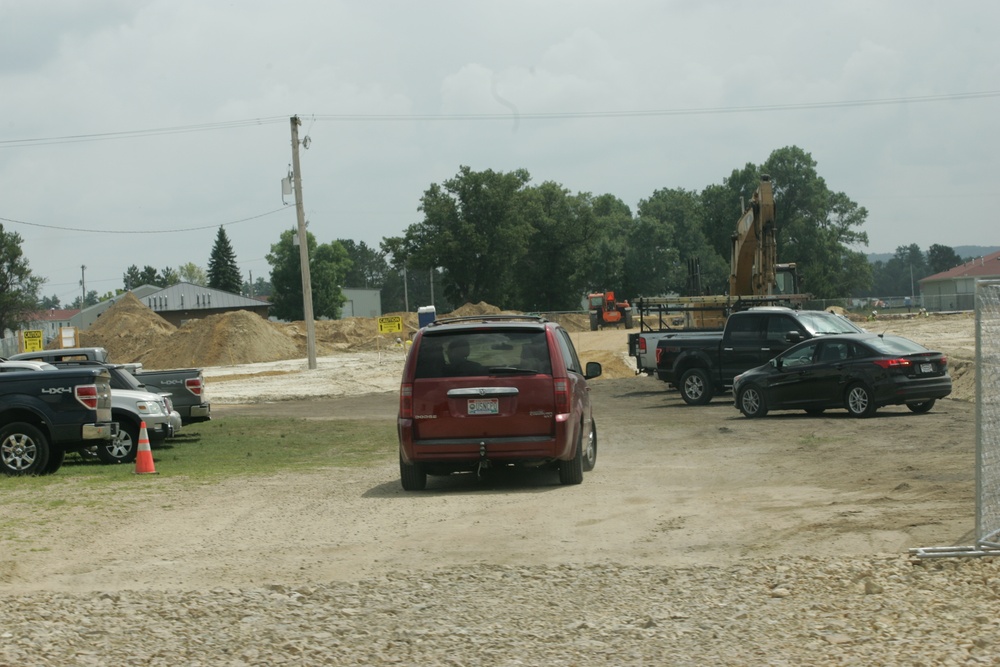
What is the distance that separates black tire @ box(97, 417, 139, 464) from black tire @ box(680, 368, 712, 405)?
13426 mm

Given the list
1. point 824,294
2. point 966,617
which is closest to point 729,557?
point 966,617

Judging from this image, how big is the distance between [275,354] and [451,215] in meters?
44.1

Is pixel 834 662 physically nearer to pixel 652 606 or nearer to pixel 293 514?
pixel 652 606

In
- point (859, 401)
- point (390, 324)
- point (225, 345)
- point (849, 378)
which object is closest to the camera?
point (859, 401)

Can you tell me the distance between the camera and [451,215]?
355 ft

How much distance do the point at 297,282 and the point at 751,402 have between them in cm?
11633

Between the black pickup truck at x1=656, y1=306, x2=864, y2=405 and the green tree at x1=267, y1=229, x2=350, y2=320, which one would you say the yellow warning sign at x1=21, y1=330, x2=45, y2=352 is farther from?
the green tree at x1=267, y1=229, x2=350, y2=320

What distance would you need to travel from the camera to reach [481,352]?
12523mm

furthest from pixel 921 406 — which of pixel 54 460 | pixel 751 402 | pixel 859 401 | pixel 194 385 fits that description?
pixel 54 460

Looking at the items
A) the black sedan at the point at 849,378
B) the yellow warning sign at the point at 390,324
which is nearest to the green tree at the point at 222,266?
the yellow warning sign at the point at 390,324

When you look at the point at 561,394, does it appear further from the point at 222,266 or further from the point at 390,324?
the point at 222,266

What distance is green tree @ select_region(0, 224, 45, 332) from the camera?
91500mm

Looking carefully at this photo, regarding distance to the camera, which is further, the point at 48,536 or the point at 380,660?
the point at 48,536

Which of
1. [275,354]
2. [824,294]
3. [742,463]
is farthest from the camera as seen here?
[824,294]
